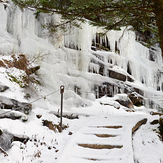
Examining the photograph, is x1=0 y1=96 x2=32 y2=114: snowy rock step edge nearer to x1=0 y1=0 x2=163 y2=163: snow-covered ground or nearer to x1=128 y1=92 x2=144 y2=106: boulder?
x1=0 y1=0 x2=163 y2=163: snow-covered ground

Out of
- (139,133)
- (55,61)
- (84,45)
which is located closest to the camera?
(139,133)

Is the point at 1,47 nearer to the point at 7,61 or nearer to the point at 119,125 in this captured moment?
the point at 7,61

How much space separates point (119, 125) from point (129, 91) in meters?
8.67

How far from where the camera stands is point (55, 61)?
10570mm

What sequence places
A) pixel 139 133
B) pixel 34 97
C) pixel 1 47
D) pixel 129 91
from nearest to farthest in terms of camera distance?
pixel 139 133
pixel 34 97
pixel 1 47
pixel 129 91

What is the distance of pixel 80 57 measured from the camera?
476 inches

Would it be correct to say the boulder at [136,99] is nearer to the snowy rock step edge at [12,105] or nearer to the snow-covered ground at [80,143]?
the snow-covered ground at [80,143]

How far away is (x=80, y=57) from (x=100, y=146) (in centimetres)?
845

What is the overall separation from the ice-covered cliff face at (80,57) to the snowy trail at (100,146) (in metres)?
3.32

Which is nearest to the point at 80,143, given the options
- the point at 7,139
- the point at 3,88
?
the point at 7,139

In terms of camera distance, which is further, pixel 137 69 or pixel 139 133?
pixel 137 69

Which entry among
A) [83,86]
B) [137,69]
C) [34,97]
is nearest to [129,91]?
[137,69]

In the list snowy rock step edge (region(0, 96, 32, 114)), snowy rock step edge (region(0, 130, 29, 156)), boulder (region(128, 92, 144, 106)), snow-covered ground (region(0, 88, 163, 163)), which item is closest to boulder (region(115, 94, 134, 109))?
boulder (region(128, 92, 144, 106))

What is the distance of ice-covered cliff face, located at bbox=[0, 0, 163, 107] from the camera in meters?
9.38
